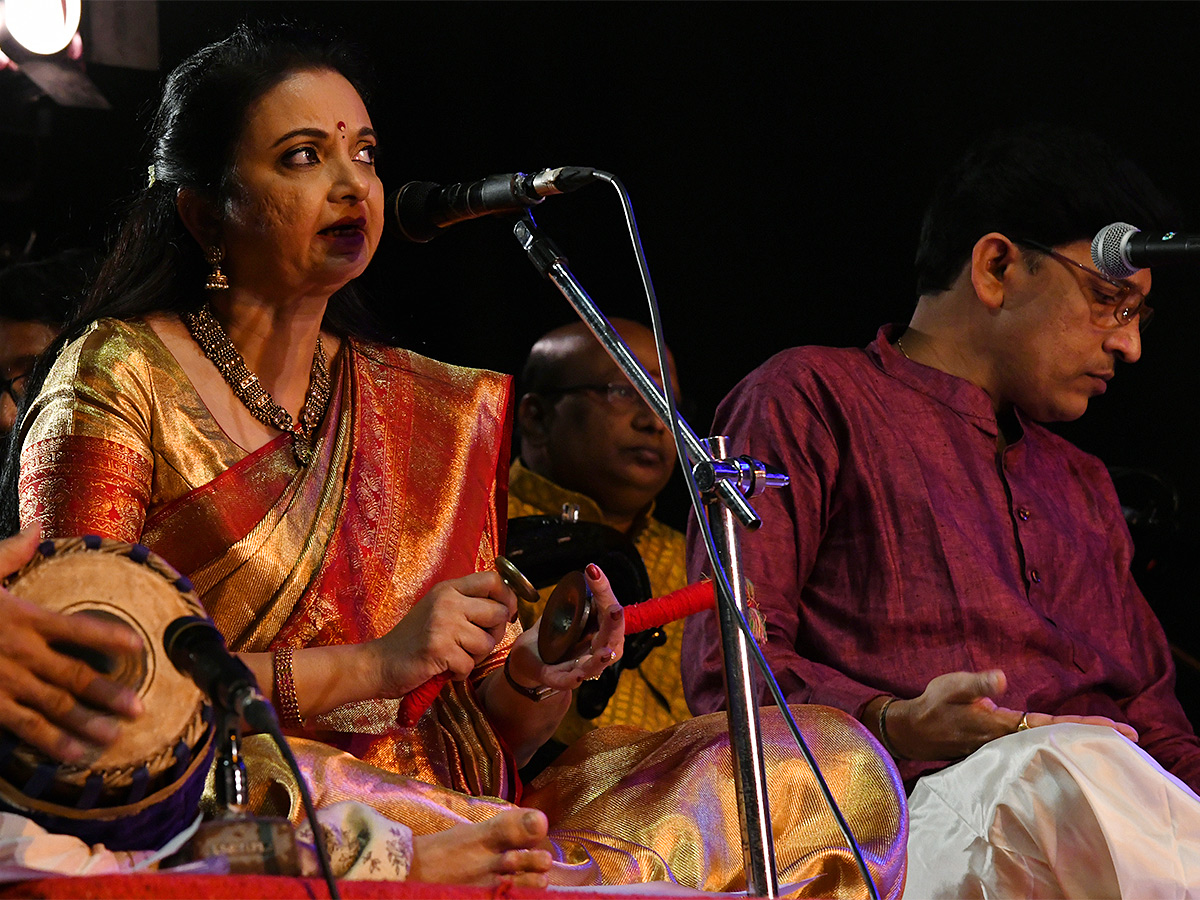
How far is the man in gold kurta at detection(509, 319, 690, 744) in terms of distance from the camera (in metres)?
4.03

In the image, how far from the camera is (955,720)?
2285mm

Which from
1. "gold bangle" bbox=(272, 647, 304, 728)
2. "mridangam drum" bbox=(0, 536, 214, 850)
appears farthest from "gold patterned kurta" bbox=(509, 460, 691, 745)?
"mridangam drum" bbox=(0, 536, 214, 850)

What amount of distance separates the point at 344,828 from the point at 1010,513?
190cm

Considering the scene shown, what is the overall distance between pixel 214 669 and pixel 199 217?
1.24 m

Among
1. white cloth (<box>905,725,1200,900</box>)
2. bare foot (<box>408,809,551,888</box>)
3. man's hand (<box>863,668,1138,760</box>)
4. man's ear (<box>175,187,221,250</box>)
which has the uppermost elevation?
man's ear (<box>175,187,221,250</box>)

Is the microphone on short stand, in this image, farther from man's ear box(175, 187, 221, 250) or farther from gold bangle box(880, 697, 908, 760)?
gold bangle box(880, 697, 908, 760)

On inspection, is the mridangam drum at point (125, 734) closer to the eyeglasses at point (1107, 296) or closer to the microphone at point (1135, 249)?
the microphone at point (1135, 249)

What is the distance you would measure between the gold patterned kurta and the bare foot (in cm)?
186

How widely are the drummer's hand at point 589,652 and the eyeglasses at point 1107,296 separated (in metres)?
1.51

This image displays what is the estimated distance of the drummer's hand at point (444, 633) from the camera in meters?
1.90

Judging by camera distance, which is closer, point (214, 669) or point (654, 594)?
point (214, 669)

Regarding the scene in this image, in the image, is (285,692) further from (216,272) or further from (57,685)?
(216,272)

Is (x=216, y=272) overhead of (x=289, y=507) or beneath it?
overhead

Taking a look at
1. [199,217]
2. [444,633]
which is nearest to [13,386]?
[199,217]
